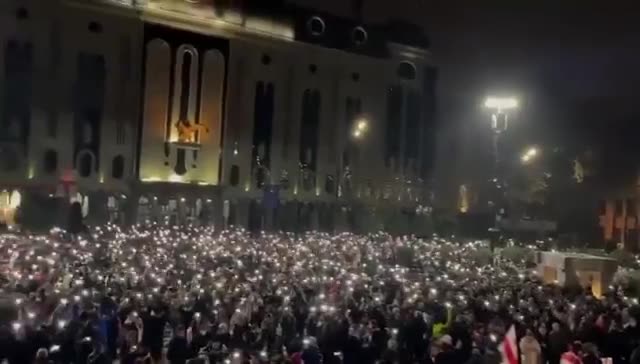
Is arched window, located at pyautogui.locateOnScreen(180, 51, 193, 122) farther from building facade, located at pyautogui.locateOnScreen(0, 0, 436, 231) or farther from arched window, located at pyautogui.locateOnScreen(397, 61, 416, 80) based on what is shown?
arched window, located at pyautogui.locateOnScreen(397, 61, 416, 80)

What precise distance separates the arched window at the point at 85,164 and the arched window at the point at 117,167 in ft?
5.18

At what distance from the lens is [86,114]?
196ft

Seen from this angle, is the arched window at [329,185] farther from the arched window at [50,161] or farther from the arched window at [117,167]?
the arched window at [50,161]

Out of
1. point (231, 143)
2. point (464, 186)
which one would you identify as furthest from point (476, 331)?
point (464, 186)

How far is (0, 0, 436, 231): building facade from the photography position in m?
57.0

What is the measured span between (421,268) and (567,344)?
1507 centimetres

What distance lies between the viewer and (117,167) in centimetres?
6119

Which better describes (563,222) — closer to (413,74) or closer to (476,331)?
(413,74)

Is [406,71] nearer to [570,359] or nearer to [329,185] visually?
[329,185]

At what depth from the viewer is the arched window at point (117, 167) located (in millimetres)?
60906

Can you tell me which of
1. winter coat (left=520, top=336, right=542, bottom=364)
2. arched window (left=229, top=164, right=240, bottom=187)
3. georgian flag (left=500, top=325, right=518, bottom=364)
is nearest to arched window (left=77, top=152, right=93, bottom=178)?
arched window (left=229, top=164, right=240, bottom=187)

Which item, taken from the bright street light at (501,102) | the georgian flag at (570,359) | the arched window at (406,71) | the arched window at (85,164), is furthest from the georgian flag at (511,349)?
the arched window at (406,71)

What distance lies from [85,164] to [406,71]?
103 ft

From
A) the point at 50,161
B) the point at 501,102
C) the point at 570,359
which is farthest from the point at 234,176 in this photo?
the point at 570,359
